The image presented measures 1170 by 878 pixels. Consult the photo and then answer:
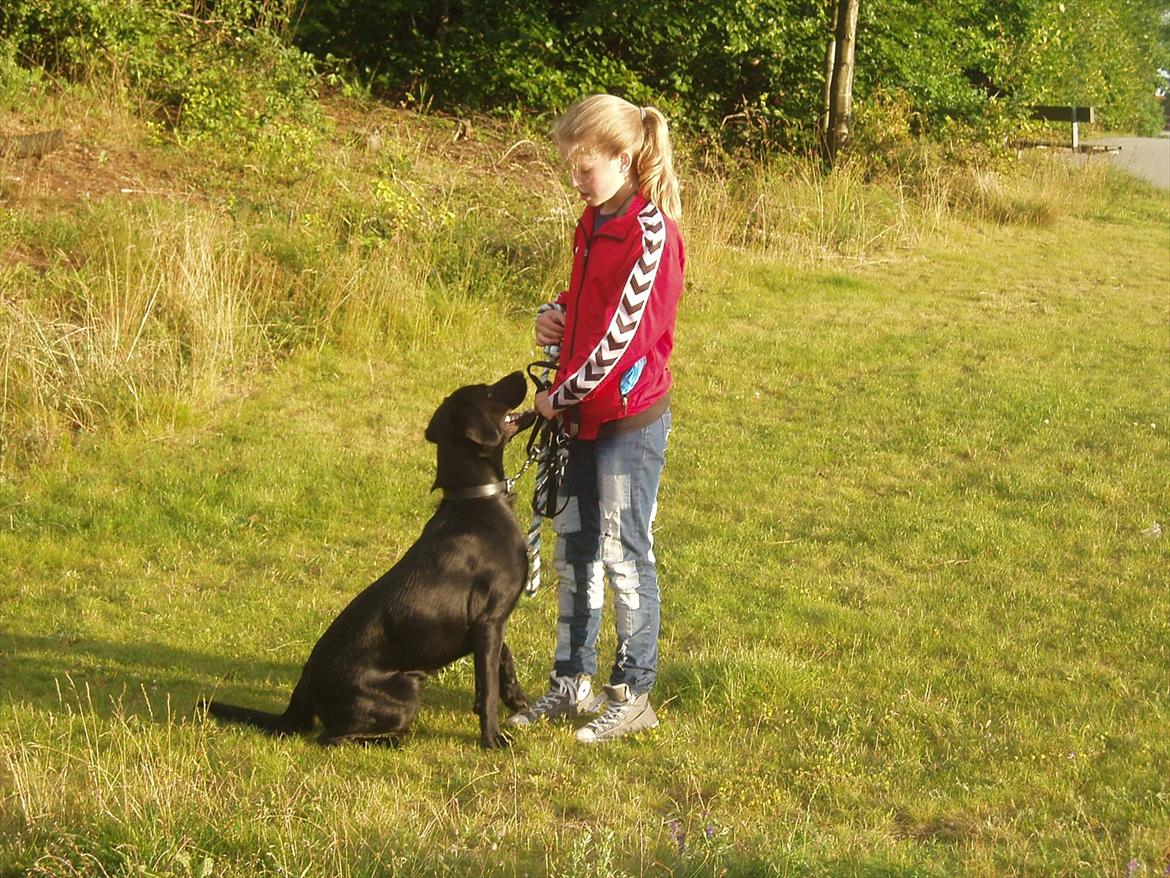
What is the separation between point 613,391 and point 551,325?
0.40 metres

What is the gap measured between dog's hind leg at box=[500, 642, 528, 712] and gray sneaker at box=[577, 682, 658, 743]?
0.27m

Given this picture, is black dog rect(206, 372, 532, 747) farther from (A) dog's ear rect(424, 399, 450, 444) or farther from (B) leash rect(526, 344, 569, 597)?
(B) leash rect(526, 344, 569, 597)

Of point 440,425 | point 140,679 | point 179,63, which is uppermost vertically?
point 179,63

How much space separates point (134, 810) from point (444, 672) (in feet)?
6.21

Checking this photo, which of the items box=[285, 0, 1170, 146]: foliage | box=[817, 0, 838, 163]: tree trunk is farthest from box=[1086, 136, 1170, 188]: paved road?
box=[817, 0, 838, 163]: tree trunk

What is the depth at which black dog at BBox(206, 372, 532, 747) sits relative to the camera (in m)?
4.30

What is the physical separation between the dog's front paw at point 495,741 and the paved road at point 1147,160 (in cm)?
1802

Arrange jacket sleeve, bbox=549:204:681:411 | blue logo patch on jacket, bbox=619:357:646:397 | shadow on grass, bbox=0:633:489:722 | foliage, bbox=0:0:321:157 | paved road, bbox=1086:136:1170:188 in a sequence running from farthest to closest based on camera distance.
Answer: paved road, bbox=1086:136:1170:188
foliage, bbox=0:0:321:157
shadow on grass, bbox=0:633:489:722
blue logo patch on jacket, bbox=619:357:646:397
jacket sleeve, bbox=549:204:681:411

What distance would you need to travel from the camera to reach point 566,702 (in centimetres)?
465

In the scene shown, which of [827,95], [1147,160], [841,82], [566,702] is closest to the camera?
[566,702]

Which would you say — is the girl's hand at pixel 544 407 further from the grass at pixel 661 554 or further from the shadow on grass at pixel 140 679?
the shadow on grass at pixel 140 679

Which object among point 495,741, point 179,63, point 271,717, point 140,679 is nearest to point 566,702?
point 495,741

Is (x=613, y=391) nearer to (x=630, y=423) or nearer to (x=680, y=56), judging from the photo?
(x=630, y=423)

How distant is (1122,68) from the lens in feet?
139
